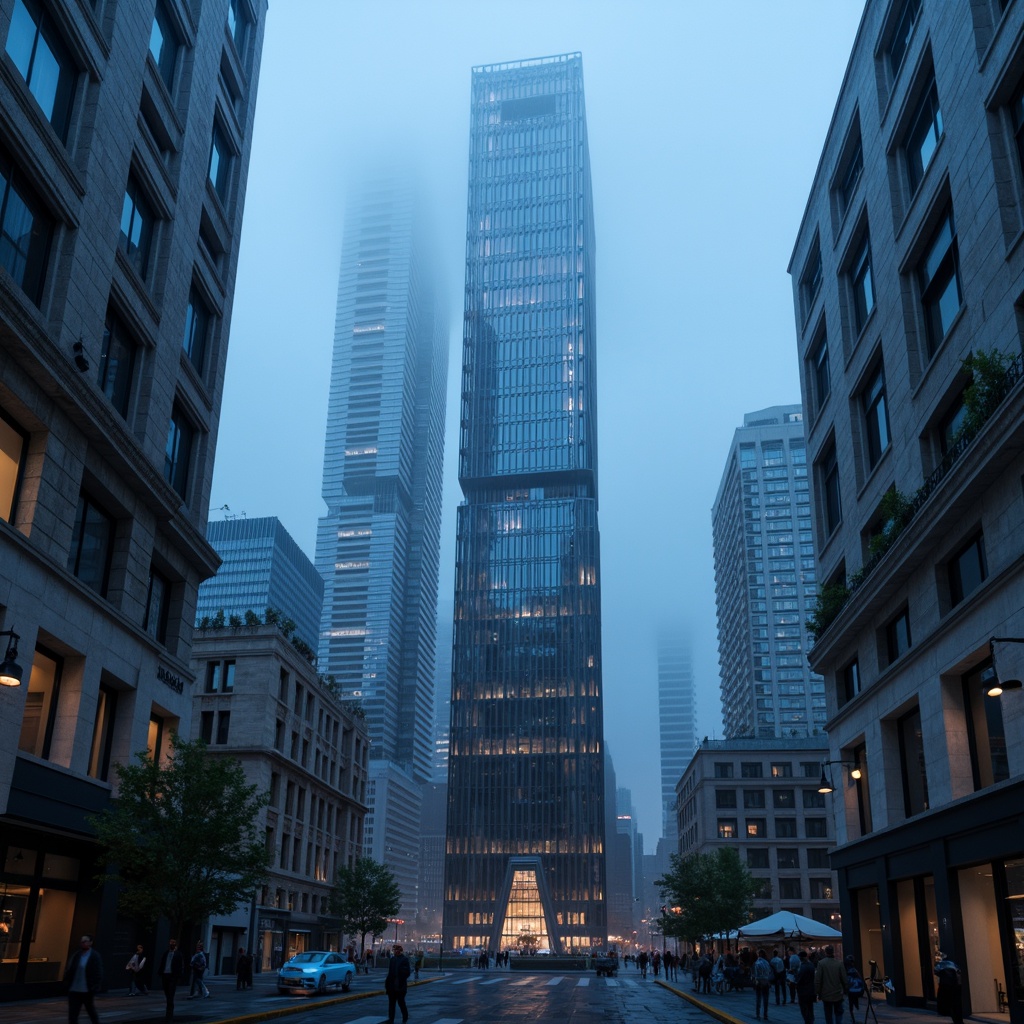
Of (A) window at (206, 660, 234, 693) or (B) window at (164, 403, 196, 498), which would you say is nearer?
(B) window at (164, 403, 196, 498)

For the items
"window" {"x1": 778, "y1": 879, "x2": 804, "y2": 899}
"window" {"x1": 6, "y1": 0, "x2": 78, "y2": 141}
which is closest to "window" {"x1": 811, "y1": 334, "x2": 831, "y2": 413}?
"window" {"x1": 6, "y1": 0, "x2": 78, "y2": 141}

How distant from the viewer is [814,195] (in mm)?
44375

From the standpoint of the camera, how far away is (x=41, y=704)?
2650 centimetres

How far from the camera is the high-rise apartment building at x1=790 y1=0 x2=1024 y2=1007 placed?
23.1 metres

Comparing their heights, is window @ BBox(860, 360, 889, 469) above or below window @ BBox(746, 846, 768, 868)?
above

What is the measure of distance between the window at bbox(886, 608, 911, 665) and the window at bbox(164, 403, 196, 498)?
2533cm

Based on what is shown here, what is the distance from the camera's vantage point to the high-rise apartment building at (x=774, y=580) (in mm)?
165375

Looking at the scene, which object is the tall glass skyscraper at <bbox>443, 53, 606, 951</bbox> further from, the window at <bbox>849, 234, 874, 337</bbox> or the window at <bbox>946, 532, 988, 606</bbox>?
the window at <bbox>946, 532, 988, 606</bbox>

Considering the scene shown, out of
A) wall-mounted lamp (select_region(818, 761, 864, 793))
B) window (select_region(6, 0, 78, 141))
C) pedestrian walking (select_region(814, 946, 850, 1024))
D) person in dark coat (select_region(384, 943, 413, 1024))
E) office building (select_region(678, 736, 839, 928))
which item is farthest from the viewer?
office building (select_region(678, 736, 839, 928))

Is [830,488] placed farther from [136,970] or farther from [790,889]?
[790,889]

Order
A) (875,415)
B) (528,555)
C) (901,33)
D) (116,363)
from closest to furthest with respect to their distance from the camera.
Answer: (116,363) < (901,33) < (875,415) < (528,555)

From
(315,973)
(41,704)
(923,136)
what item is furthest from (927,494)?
(315,973)

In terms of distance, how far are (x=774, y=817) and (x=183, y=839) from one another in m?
102

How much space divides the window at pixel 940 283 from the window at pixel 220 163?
27.3 meters
